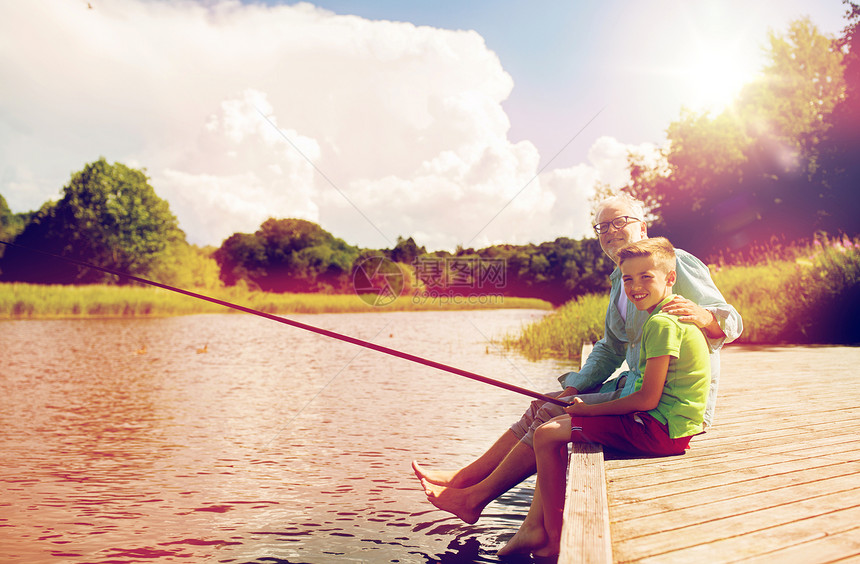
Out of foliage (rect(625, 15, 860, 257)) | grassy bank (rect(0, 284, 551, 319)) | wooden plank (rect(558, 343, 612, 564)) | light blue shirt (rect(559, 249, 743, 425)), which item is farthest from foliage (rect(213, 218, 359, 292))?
wooden plank (rect(558, 343, 612, 564))

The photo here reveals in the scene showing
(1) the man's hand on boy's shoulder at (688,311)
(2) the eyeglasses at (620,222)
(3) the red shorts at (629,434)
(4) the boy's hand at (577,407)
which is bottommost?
(3) the red shorts at (629,434)

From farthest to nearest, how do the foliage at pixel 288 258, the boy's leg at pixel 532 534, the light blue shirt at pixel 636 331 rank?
the foliage at pixel 288 258, the boy's leg at pixel 532 534, the light blue shirt at pixel 636 331

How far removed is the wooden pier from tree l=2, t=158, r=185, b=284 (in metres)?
41.3

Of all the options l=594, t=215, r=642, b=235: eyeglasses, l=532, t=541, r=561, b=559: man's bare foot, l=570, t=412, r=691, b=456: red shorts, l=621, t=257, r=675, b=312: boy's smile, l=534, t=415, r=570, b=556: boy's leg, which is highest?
l=594, t=215, r=642, b=235: eyeglasses

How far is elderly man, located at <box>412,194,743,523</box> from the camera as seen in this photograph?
9.57 ft

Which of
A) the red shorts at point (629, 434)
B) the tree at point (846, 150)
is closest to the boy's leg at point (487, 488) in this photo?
the red shorts at point (629, 434)

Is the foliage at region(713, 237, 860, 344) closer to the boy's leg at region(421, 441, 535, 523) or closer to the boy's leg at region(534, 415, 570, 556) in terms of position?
the boy's leg at region(421, 441, 535, 523)

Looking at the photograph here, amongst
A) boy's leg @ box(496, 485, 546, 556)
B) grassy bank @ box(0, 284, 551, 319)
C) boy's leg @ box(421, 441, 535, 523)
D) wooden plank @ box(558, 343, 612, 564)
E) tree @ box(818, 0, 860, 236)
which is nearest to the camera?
wooden plank @ box(558, 343, 612, 564)

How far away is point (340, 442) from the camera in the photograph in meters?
6.39

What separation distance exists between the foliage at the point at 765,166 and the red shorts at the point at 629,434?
2151 cm

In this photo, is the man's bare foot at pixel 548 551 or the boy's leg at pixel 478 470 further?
the boy's leg at pixel 478 470

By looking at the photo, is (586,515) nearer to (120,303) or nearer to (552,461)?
(552,461)

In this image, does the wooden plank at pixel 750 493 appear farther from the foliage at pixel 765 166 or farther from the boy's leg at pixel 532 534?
the foliage at pixel 765 166

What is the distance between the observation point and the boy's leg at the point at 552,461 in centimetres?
290
